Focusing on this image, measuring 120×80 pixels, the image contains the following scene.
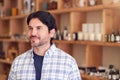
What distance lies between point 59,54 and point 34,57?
0.15m

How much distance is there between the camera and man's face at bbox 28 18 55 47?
1.51 meters

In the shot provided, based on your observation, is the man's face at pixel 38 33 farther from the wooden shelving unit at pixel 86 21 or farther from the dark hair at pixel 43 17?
the wooden shelving unit at pixel 86 21

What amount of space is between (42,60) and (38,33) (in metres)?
0.16

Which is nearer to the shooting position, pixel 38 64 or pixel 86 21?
pixel 38 64

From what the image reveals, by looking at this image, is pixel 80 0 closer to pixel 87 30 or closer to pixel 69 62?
pixel 87 30

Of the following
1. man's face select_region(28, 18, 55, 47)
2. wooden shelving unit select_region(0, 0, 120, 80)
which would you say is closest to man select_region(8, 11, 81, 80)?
man's face select_region(28, 18, 55, 47)

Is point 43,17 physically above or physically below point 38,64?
above

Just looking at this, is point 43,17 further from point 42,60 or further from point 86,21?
point 86,21

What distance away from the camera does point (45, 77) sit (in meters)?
1.50

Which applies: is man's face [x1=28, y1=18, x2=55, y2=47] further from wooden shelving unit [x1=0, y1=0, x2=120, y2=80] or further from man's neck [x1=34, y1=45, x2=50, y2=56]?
wooden shelving unit [x1=0, y1=0, x2=120, y2=80]

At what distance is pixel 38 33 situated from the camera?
1526 millimetres

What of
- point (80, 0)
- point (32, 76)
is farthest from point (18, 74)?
point (80, 0)

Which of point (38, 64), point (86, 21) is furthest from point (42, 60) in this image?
point (86, 21)

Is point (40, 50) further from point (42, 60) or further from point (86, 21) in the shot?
point (86, 21)
